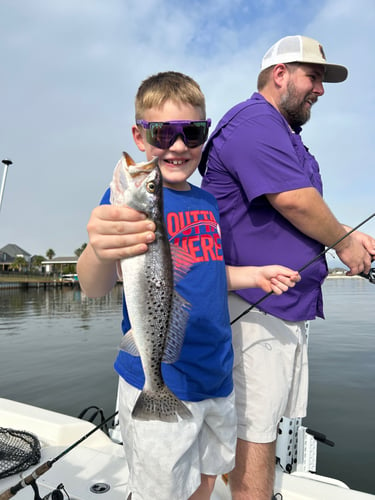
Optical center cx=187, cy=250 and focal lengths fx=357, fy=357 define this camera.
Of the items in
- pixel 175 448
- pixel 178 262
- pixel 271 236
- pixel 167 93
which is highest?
pixel 167 93

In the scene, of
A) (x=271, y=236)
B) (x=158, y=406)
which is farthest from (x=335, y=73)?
(x=158, y=406)

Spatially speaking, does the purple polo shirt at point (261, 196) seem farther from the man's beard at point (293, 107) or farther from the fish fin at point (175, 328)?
the fish fin at point (175, 328)

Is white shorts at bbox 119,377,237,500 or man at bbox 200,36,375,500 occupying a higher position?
man at bbox 200,36,375,500

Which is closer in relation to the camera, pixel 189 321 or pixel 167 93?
pixel 189 321

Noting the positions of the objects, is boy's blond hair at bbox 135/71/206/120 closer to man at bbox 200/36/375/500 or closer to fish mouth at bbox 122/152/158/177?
man at bbox 200/36/375/500

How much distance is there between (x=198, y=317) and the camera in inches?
86.7

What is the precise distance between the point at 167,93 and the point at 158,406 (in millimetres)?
1946

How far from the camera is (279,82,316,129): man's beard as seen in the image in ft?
10.5

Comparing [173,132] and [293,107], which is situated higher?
[293,107]

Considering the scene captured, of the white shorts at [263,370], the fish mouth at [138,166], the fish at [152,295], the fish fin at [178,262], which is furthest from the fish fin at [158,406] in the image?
the fish mouth at [138,166]

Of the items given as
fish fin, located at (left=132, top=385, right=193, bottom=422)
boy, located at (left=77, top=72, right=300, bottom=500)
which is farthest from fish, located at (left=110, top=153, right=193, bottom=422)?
boy, located at (left=77, top=72, right=300, bottom=500)

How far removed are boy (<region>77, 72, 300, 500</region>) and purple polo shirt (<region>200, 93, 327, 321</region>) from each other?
39 centimetres

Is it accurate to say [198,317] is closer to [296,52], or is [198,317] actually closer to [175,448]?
[175,448]

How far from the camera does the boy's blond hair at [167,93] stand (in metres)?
2.39
